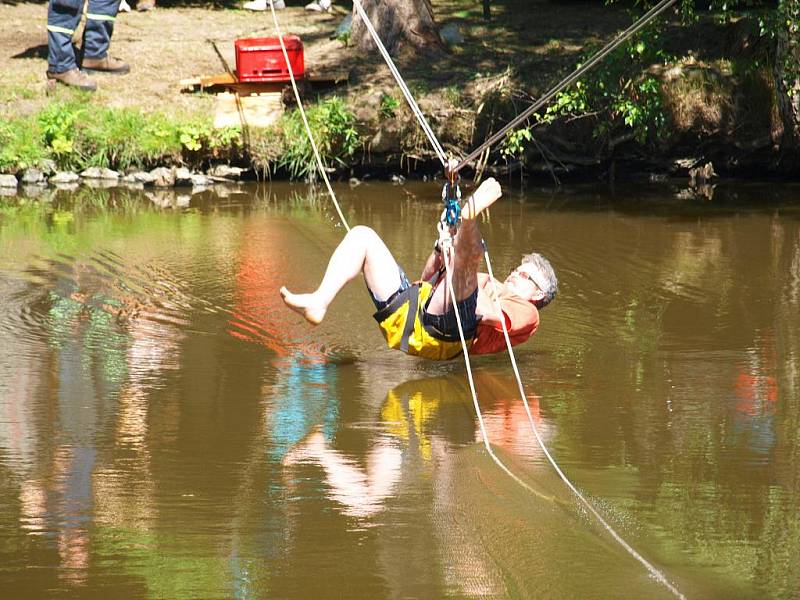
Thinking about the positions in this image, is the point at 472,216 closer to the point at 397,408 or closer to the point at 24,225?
the point at 397,408

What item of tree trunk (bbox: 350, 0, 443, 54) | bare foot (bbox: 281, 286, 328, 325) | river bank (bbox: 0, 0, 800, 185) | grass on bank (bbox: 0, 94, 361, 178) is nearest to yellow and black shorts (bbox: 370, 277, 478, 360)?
bare foot (bbox: 281, 286, 328, 325)

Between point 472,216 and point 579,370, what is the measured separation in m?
1.25

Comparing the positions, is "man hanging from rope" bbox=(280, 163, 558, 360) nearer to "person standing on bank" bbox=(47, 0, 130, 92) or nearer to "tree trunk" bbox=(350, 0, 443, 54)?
"person standing on bank" bbox=(47, 0, 130, 92)

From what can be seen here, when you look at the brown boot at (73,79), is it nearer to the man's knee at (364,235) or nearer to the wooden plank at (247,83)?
the wooden plank at (247,83)

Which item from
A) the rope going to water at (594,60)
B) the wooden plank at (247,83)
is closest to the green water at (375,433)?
the rope going to water at (594,60)

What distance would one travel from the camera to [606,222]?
32.1ft

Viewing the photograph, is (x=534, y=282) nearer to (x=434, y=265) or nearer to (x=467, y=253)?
(x=434, y=265)

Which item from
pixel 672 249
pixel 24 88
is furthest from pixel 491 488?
pixel 24 88

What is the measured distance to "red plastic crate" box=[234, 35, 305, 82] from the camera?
40.6ft

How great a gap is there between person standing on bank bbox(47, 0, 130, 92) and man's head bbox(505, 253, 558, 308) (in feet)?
26.2

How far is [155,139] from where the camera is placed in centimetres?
1204

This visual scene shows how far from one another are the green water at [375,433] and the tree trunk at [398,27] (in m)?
5.45

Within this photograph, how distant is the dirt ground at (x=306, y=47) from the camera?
41.6 ft

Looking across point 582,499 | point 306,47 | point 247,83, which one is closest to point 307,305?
point 582,499
